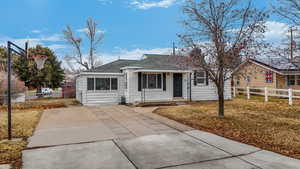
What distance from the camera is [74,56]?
2625 centimetres

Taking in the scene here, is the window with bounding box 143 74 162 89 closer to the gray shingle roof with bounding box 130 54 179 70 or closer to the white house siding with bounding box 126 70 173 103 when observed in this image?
the white house siding with bounding box 126 70 173 103

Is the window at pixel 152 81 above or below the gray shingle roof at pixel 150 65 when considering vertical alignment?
below

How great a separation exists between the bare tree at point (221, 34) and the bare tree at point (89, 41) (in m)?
20.1

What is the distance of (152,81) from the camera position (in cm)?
1374

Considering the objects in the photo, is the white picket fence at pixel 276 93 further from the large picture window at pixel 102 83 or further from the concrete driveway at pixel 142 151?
the large picture window at pixel 102 83

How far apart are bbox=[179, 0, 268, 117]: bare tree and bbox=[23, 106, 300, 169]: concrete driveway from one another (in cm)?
298

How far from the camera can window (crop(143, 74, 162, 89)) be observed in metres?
A: 13.6

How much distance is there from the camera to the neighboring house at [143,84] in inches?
514

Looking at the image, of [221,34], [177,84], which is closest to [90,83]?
[177,84]

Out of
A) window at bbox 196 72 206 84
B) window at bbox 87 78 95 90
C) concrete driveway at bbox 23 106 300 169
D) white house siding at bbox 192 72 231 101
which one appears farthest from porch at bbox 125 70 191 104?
concrete driveway at bbox 23 106 300 169

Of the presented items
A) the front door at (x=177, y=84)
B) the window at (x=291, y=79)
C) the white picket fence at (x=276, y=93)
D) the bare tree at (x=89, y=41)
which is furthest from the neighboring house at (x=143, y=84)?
the bare tree at (x=89, y=41)

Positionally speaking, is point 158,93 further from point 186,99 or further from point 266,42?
point 266,42

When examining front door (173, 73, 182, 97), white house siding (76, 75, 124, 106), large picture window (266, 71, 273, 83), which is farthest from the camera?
large picture window (266, 71, 273, 83)

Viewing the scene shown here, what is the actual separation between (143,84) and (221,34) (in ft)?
23.9
